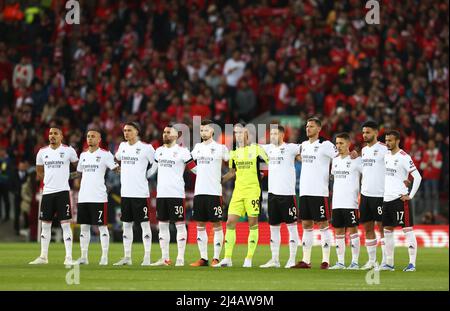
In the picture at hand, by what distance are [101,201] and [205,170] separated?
202 centimetres

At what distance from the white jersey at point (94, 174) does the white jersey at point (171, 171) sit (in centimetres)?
95

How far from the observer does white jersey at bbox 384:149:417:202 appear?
20.7 m

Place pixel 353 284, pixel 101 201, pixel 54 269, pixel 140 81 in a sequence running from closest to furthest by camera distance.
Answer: pixel 353 284 < pixel 54 269 < pixel 101 201 < pixel 140 81

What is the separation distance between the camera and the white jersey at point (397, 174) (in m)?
20.7

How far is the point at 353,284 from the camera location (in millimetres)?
17688

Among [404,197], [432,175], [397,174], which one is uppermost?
[397,174]

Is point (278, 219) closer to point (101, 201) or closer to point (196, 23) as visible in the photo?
point (101, 201)

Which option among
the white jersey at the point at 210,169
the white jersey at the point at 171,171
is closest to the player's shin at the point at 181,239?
the white jersey at the point at 171,171

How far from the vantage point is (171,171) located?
21.7 metres

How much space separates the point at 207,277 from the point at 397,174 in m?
4.14

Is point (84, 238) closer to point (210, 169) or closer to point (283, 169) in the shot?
point (210, 169)

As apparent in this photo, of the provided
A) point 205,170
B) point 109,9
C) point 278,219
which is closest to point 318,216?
point 278,219

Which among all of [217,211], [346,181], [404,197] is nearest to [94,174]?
[217,211]

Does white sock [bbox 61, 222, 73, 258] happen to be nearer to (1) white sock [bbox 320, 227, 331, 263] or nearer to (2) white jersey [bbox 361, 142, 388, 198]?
(1) white sock [bbox 320, 227, 331, 263]
